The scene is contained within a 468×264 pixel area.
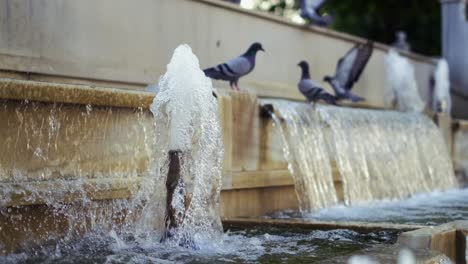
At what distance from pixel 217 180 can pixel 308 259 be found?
4.47 ft

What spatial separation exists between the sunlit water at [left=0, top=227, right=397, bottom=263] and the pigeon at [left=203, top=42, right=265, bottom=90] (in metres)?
2.47

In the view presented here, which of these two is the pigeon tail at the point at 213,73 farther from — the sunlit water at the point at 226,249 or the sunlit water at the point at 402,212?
the sunlit water at the point at 226,249

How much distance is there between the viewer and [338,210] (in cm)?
899

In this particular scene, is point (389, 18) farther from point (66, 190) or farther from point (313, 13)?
point (66, 190)

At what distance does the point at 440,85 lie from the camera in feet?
57.8

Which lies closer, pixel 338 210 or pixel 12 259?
pixel 12 259

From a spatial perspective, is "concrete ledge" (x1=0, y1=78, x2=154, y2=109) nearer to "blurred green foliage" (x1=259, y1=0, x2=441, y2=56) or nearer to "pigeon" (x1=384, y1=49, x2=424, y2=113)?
"pigeon" (x1=384, y1=49, x2=424, y2=113)

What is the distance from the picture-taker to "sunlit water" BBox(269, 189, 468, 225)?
8016 mm

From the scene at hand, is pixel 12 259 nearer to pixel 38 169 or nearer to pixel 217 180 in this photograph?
pixel 38 169

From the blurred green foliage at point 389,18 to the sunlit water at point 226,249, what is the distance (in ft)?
55.2

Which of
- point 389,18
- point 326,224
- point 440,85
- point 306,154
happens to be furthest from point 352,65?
point 389,18

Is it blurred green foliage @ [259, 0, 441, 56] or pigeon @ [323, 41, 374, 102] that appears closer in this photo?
pigeon @ [323, 41, 374, 102]

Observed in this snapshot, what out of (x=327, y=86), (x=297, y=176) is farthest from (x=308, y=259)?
(x=327, y=86)

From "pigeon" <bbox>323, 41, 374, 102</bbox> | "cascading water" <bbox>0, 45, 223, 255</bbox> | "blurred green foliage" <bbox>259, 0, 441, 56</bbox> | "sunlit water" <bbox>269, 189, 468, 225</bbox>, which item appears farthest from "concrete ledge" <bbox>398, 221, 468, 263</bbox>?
"blurred green foliage" <bbox>259, 0, 441, 56</bbox>
